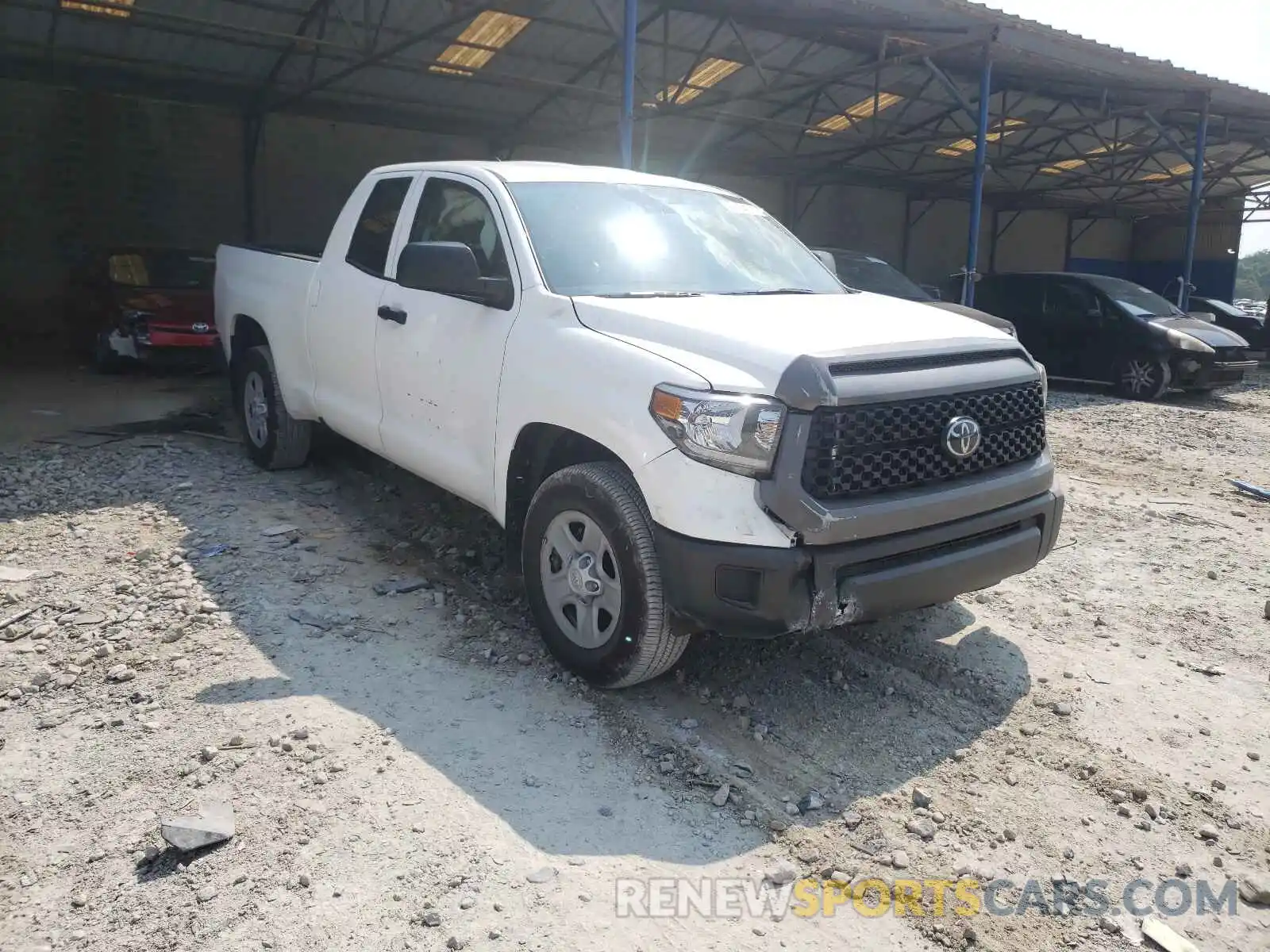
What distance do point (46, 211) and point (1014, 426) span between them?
1657 cm

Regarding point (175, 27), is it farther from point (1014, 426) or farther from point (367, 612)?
point (1014, 426)

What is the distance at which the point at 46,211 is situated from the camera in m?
15.4

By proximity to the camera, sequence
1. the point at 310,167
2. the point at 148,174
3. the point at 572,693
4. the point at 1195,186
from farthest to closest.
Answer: the point at 310,167 < the point at 1195,186 < the point at 148,174 < the point at 572,693

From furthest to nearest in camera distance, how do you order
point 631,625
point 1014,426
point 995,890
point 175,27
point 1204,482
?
point 175,27, point 1204,482, point 1014,426, point 631,625, point 995,890

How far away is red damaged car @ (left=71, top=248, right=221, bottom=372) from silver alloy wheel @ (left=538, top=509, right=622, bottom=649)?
8189mm

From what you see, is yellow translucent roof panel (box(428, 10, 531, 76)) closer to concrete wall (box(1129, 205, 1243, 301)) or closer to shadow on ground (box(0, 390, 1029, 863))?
shadow on ground (box(0, 390, 1029, 863))

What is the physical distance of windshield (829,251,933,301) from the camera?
1072cm

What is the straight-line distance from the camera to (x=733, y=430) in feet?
9.89

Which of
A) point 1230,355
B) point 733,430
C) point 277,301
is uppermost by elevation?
point 277,301

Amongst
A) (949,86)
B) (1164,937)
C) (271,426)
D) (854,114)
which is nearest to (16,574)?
(271,426)

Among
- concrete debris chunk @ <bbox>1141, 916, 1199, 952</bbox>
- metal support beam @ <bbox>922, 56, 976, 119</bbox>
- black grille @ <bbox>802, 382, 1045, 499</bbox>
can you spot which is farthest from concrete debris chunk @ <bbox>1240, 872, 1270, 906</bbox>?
metal support beam @ <bbox>922, 56, 976, 119</bbox>

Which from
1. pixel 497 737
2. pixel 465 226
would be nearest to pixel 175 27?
pixel 465 226

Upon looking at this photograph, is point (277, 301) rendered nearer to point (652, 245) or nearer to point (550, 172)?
point (550, 172)

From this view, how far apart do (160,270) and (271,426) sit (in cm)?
617
